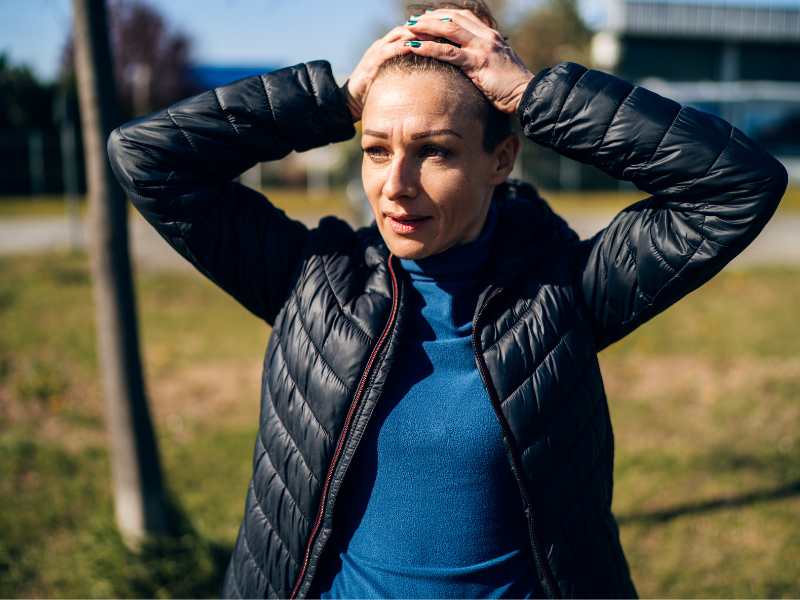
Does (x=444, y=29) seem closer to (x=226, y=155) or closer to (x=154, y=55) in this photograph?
(x=226, y=155)

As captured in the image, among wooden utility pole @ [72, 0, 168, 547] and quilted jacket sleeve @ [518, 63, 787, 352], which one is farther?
wooden utility pole @ [72, 0, 168, 547]

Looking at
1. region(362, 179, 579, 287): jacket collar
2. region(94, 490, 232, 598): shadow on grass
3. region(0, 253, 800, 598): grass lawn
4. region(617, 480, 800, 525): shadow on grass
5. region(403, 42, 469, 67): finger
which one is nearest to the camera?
region(403, 42, 469, 67): finger

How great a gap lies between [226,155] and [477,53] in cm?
62

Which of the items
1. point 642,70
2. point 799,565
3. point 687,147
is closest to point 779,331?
point 799,565

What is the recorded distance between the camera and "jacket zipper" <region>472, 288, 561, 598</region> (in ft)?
5.49

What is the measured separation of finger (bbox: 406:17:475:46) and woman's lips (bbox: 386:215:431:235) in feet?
1.26

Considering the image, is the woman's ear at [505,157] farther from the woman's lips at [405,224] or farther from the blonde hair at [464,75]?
the woman's lips at [405,224]

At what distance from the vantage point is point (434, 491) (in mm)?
1715

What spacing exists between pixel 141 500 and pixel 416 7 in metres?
2.71

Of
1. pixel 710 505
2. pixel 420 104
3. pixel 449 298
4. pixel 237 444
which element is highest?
pixel 420 104

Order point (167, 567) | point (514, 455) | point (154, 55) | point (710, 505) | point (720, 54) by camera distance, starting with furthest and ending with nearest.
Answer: point (154, 55) → point (720, 54) → point (710, 505) → point (167, 567) → point (514, 455)

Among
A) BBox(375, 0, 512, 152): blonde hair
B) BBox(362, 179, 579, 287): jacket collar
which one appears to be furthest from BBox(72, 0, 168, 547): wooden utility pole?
BBox(375, 0, 512, 152): blonde hair

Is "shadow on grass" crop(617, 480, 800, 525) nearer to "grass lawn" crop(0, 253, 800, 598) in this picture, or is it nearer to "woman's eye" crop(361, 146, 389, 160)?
"grass lawn" crop(0, 253, 800, 598)

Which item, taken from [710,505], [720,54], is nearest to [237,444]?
[710,505]
